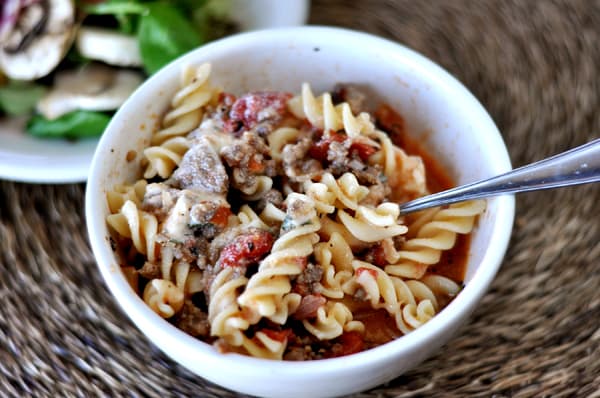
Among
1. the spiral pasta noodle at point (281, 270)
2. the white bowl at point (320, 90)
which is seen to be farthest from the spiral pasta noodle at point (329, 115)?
the spiral pasta noodle at point (281, 270)

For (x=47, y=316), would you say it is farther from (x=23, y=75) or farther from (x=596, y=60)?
(x=596, y=60)

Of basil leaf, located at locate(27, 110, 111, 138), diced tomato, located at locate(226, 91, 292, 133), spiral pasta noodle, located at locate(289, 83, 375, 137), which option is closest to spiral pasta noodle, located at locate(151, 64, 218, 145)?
diced tomato, located at locate(226, 91, 292, 133)

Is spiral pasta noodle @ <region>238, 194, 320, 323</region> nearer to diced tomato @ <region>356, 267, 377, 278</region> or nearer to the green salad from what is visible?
diced tomato @ <region>356, 267, 377, 278</region>

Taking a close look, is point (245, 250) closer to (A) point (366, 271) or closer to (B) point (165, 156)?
(A) point (366, 271)

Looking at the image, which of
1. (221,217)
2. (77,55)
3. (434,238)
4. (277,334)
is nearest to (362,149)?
(434,238)

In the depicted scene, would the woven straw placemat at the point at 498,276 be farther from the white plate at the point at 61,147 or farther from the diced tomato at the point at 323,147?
the diced tomato at the point at 323,147

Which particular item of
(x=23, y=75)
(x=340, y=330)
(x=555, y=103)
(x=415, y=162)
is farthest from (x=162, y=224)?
(x=555, y=103)
